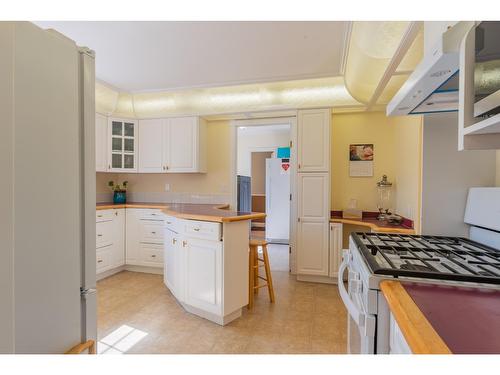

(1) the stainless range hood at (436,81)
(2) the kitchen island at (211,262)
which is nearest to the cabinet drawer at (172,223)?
(2) the kitchen island at (211,262)

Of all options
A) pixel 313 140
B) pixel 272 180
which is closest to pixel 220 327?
pixel 313 140

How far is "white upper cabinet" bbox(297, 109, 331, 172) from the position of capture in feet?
11.4

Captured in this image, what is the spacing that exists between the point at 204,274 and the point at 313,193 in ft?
5.94

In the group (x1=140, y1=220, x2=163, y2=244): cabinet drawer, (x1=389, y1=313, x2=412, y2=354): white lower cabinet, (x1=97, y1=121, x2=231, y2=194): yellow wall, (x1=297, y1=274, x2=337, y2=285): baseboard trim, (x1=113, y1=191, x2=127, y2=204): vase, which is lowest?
(x1=297, y1=274, x2=337, y2=285): baseboard trim

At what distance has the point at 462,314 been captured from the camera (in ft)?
2.49

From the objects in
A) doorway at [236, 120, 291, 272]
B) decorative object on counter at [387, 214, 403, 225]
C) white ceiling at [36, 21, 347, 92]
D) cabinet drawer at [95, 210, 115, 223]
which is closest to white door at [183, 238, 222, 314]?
cabinet drawer at [95, 210, 115, 223]

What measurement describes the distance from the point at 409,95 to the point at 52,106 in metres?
1.44

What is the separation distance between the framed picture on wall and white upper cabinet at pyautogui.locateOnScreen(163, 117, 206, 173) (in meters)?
2.20

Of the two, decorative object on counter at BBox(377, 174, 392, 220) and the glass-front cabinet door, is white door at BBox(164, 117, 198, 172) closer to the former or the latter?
the glass-front cabinet door

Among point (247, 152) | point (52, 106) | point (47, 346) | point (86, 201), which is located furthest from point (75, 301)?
point (247, 152)

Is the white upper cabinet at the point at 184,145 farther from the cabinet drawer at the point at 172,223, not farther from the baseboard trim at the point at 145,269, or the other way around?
the baseboard trim at the point at 145,269

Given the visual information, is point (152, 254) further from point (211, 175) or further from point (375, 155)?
point (375, 155)

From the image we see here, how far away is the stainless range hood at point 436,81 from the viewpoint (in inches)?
36.7
